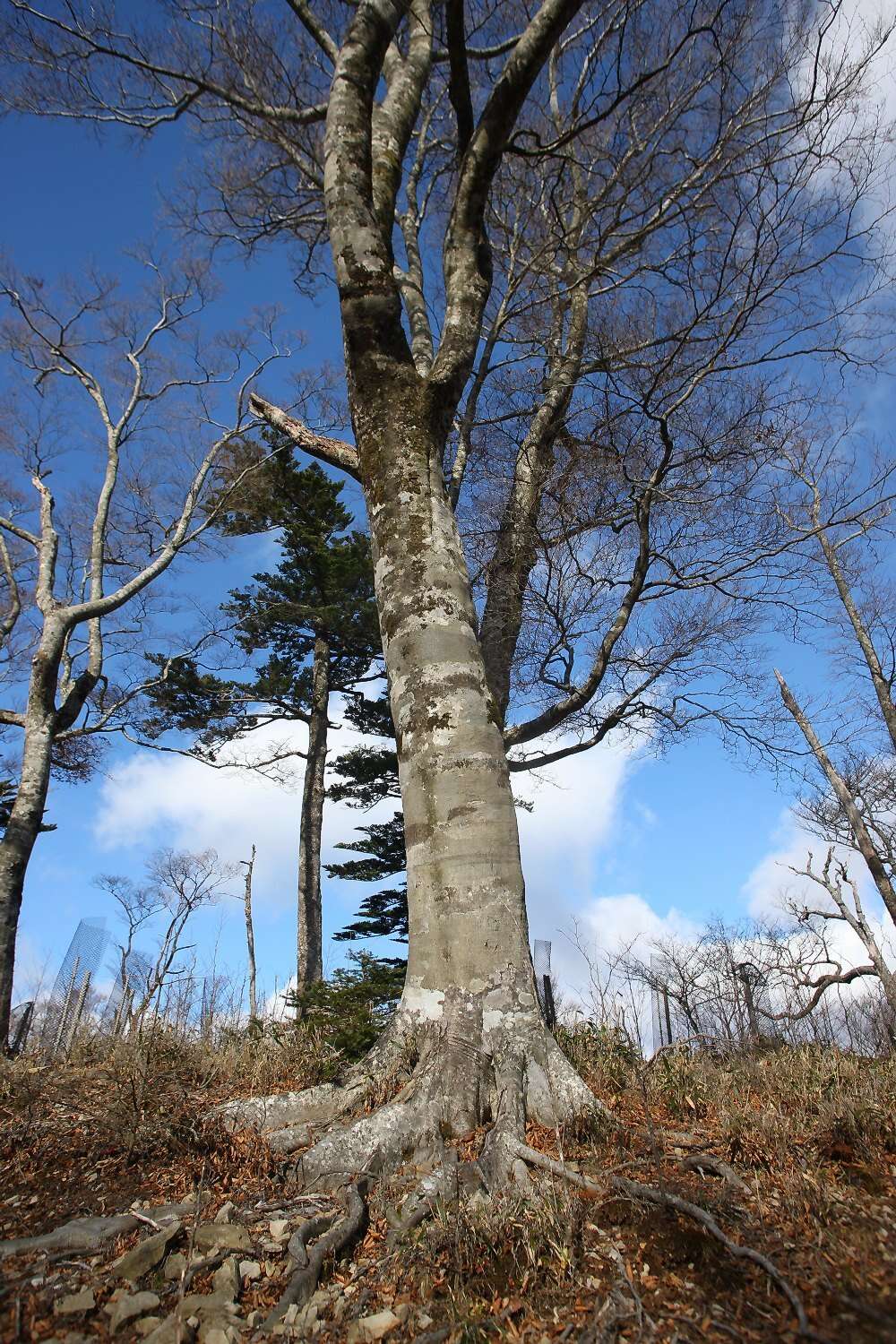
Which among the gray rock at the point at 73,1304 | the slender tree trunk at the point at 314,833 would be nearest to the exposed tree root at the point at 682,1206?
the gray rock at the point at 73,1304

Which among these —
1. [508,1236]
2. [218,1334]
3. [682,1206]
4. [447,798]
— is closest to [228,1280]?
[218,1334]

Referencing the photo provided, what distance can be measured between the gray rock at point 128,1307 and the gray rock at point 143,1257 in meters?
0.10

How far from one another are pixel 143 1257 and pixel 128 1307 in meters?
0.23

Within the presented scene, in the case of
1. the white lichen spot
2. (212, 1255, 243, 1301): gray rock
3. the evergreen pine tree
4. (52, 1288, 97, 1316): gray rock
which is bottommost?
(212, 1255, 243, 1301): gray rock

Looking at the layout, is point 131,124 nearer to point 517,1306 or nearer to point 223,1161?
point 223,1161

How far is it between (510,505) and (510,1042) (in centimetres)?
524

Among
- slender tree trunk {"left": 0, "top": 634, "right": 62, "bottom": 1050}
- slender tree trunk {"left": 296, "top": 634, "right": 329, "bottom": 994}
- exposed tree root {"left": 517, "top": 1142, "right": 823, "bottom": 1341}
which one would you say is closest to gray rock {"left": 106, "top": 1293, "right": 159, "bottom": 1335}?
exposed tree root {"left": 517, "top": 1142, "right": 823, "bottom": 1341}

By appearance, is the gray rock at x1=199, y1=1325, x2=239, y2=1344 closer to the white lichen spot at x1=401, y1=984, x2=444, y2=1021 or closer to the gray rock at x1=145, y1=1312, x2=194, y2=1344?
the gray rock at x1=145, y1=1312, x2=194, y2=1344

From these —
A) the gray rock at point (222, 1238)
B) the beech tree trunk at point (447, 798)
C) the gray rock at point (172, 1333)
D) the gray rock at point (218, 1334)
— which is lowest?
the gray rock at point (218, 1334)

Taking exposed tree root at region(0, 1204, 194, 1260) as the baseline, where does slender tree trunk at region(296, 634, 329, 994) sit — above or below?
above

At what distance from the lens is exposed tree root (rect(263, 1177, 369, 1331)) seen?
1.74 m

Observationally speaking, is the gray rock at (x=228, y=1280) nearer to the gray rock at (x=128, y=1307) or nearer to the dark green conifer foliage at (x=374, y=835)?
the gray rock at (x=128, y=1307)

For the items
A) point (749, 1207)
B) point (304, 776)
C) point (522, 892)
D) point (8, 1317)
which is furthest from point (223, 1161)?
point (304, 776)

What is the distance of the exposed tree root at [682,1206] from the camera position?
1.40 metres
